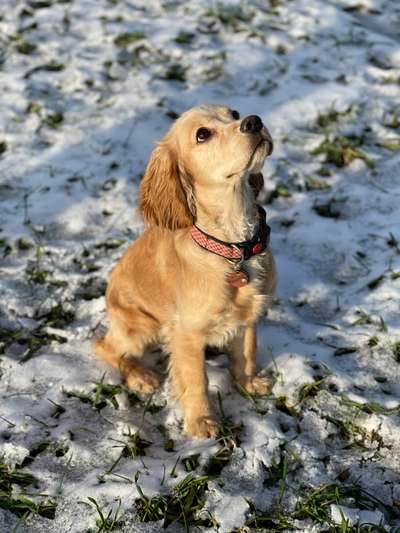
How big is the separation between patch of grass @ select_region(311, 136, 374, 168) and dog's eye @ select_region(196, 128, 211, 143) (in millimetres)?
2499

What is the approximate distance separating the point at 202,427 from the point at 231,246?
0.98 m

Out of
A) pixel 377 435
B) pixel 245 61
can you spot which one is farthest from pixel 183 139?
pixel 245 61

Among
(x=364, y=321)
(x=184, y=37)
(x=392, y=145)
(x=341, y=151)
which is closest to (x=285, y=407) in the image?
(x=364, y=321)

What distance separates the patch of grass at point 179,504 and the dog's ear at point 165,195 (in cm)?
123

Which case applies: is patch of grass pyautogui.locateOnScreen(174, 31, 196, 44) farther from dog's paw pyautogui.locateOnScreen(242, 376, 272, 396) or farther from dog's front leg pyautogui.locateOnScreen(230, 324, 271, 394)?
dog's paw pyautogui.locateOnScreen(242, 376, 272, 396)

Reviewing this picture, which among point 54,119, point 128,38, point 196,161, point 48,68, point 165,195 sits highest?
point 196,161

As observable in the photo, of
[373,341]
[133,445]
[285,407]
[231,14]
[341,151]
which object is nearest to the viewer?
[133,445]

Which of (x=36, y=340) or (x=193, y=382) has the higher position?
(x=193, y=382)

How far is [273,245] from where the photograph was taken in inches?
170

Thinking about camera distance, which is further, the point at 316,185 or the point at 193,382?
the point at 316,185

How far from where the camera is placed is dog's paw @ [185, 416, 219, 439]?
10.00 feet

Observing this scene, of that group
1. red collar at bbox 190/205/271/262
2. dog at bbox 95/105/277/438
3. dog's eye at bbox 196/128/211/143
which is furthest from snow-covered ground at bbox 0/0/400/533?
dog's eye at bbox 196/128/211/143

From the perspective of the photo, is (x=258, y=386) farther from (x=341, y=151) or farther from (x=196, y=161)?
(x=341, y=151)

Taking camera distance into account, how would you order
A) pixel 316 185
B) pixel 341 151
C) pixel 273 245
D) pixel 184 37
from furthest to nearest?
pixel 184 37 → pixel 341 151 → pixel 316 185 → pixel 273 245
